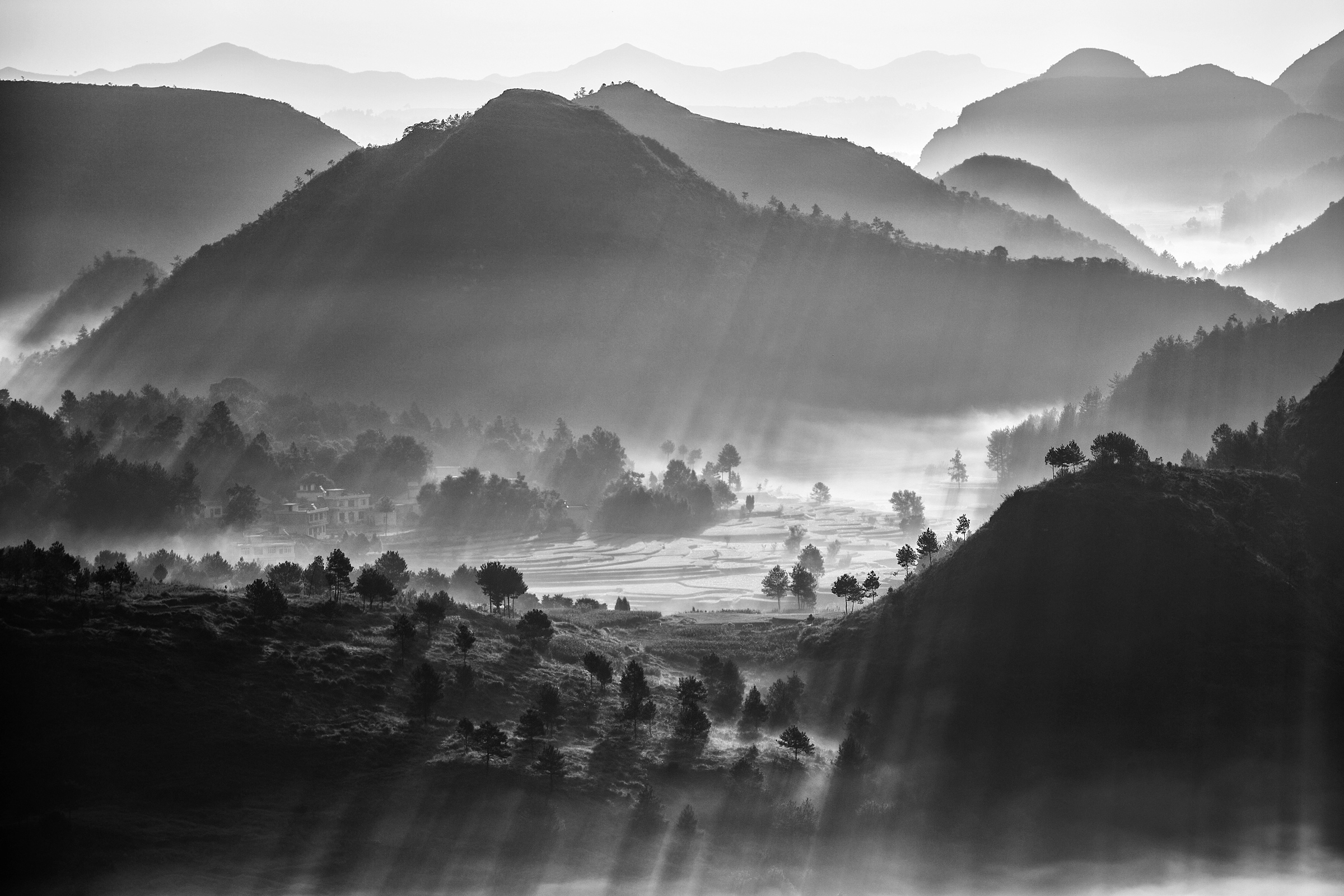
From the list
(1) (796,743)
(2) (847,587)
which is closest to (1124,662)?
(1) (796,743)

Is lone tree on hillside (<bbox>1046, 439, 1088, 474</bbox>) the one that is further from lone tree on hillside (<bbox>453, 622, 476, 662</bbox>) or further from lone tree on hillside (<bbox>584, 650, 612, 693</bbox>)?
lone tree on hillside (<bbox>453, 622, 476, 662</bbox>)

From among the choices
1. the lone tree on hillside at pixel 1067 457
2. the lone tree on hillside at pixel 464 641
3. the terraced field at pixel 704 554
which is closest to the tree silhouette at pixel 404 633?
the lone tree on hillside at pixel 464 641

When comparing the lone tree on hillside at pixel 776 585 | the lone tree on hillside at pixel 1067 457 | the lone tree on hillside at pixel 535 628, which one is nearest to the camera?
the lone tree on hillside at pixel 535 628

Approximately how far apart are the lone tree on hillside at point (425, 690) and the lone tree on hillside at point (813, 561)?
61537mm

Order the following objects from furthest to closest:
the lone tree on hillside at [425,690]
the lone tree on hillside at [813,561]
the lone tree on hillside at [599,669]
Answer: the lone tree on hillside at [813,561]
the lone tree on hillside at [599,669]
the lone tree on hillside at [425,690]

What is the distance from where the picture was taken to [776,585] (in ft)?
370

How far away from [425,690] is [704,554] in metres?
78.9

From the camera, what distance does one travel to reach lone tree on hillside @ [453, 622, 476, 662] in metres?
73.6

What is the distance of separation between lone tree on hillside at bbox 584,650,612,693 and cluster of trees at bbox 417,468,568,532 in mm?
77961

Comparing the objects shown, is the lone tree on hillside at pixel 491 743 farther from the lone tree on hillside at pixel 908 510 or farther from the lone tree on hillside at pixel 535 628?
the lone tree on hillside at pixel 908 510

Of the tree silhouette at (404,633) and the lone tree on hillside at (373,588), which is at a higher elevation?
the lone tree on hillside at (373,588)

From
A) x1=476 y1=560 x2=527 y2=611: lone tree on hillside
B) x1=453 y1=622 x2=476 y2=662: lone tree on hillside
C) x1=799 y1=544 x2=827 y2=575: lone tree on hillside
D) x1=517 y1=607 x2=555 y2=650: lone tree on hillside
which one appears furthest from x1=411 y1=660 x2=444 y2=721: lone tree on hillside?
x1=799 y1=544 x2=827 y2=575: lone tree on hillside

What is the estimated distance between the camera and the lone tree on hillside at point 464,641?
73562 millimetres

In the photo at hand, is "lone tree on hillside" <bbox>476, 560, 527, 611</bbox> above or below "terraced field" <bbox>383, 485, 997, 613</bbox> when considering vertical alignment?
below
